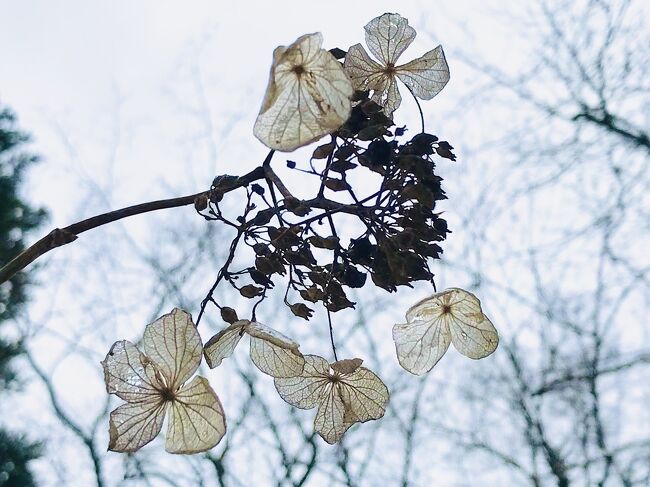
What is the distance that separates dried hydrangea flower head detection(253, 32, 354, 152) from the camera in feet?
2.08

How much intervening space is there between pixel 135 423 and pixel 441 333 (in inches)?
13.9

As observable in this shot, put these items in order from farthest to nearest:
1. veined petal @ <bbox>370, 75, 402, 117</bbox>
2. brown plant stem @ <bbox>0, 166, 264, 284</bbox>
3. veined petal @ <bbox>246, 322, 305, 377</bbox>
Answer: veined petal @ <bbox>370, 75, 402, 117</bbox>, veined petal @ <bbox>246, 322, 305, 377</bbox>, brown plant stem @ <bbox>0, 166, 264, 284</bbox>

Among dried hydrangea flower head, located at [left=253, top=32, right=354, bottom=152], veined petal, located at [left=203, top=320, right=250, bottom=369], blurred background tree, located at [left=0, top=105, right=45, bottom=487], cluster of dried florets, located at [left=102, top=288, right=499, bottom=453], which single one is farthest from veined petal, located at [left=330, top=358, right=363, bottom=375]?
blurred background tree, located at [left=0, top=105, right=45, bottom=487]

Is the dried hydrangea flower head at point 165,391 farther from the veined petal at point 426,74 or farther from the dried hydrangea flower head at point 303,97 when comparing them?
the veined petal at point 426,74

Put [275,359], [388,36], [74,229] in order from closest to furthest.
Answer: [74,229], [275,359], [388,36]

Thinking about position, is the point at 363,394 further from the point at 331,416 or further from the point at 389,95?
the point at 389,95

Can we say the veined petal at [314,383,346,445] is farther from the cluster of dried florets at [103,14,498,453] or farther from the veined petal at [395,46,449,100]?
the veined petal at [395,46,449,100]

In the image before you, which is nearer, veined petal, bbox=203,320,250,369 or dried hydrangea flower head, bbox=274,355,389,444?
veined petal, bbox=203,320,250,369

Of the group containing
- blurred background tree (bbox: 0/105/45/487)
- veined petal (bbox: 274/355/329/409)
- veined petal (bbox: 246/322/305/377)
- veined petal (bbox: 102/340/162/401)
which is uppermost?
blurred background tree (bbox: 0/105/45/487)

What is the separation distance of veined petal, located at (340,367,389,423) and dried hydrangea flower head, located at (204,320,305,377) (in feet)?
0.31

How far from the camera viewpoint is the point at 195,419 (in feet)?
2.27

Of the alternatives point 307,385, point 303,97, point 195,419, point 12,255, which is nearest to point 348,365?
point 307,385

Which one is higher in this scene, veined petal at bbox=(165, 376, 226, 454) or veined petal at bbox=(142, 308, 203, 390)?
veined petal at bbox=(142, 308, 203, 390)

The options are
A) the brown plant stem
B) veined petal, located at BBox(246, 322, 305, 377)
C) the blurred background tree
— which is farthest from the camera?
the blurred background tree
